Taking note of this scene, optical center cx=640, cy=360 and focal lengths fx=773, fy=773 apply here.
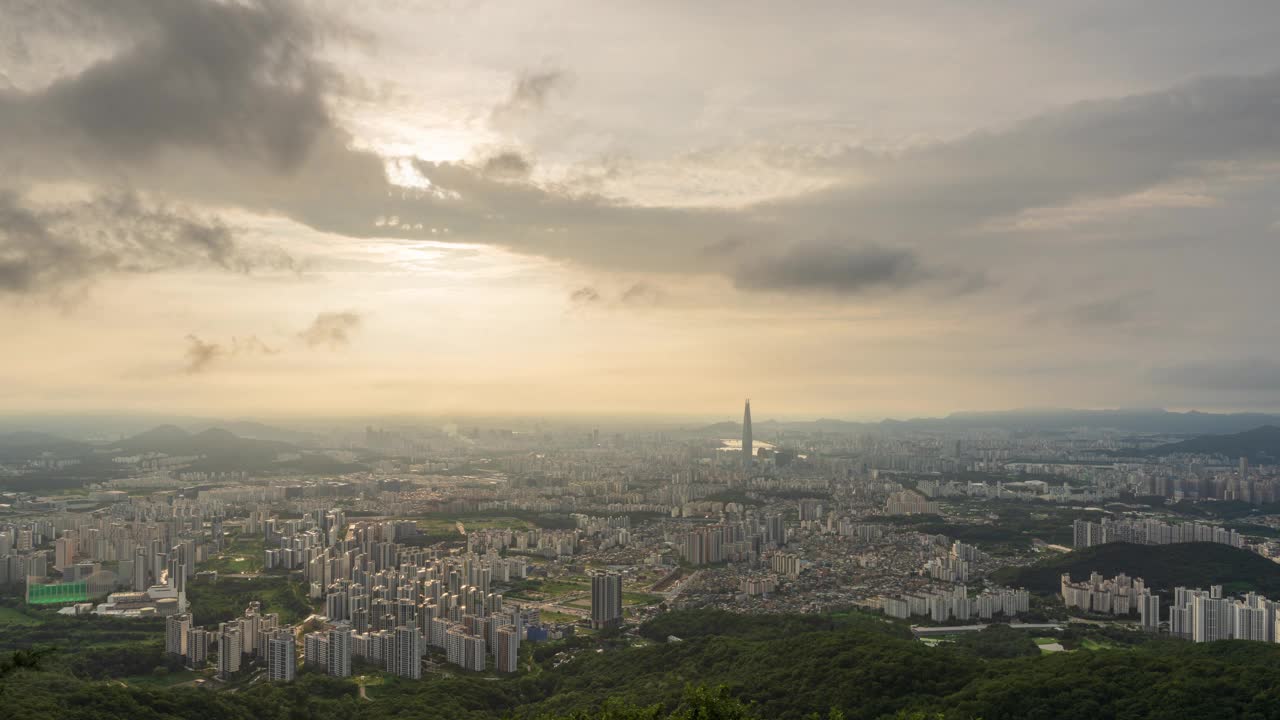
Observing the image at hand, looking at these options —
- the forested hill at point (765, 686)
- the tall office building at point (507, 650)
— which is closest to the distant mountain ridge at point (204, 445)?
the forested hill at point (765, 686)

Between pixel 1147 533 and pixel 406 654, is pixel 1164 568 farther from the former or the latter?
pixel 406 654

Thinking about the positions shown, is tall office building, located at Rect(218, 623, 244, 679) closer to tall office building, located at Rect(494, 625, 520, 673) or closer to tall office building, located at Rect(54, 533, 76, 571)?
tall office building, located at Rect(494, 625, 520, 673)

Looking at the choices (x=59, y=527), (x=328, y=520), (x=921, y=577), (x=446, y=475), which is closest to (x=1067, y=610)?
(x=921, y=577)

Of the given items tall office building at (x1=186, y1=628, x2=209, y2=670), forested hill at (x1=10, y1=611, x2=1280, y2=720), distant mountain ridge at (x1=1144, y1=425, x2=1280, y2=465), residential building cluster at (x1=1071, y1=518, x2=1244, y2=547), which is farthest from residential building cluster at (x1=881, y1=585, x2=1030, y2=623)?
distant mountain ridge at (x1=1144, y1=425, x2=1280, y2=465)

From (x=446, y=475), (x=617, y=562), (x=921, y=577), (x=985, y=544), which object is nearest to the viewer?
(x=921, y=577)

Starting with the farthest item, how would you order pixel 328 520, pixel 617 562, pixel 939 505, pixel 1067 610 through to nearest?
1. pixel 939 505
2. pixel 328 520
3. pixel 617 562
4. pixel 1067 610

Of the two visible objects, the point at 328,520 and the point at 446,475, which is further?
the point at 446,475

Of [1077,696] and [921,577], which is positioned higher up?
[1077,696]

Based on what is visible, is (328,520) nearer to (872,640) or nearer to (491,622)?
(491,622)
